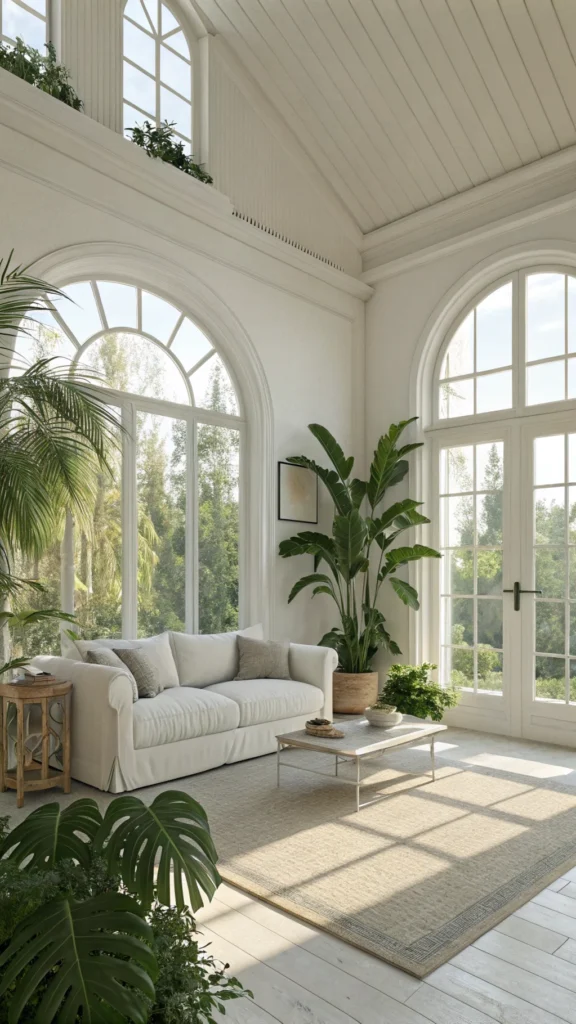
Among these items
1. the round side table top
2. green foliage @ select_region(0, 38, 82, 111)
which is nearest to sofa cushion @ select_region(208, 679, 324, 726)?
the round side table top

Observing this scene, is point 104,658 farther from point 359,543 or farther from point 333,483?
point 333,483

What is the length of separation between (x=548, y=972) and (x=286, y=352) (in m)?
5.08

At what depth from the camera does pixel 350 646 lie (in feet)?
20.8

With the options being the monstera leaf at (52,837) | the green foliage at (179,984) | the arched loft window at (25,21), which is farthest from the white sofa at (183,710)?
the arched loft window at (25,21)

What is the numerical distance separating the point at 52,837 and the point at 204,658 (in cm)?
327

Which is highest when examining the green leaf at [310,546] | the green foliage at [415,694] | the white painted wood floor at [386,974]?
the green leaf at [310,546]

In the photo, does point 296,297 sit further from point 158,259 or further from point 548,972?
point 548,972

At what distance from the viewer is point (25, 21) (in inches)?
183

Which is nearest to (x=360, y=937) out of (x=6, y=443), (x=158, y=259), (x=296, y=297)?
(x=6, y=443)

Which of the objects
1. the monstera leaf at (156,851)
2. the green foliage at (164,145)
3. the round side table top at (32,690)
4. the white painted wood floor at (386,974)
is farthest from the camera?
the green foliage at (164,145)

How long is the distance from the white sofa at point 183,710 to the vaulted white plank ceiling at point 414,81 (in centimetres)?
414

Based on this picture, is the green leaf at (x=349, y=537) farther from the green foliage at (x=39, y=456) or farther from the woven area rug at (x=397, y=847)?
the green foliage at (x=39, y=456)

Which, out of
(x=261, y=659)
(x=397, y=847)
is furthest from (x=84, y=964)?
(x=261, y=659)

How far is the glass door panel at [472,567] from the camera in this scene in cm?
598
